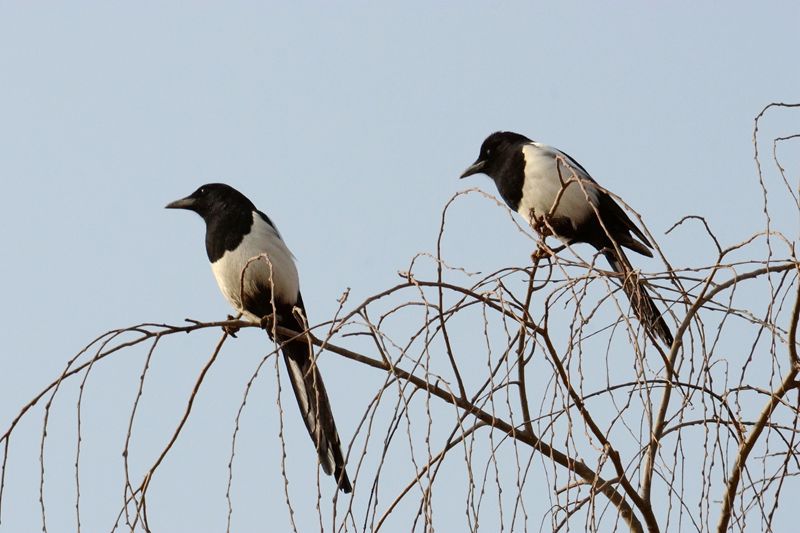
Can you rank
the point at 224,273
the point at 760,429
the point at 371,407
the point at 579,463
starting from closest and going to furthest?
the point at 371,407, the point at 760,429, the point at 579,463, the point at 224,273

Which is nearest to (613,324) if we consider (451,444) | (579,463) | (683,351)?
(683,351)

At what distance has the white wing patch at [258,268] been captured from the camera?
13.3 feet

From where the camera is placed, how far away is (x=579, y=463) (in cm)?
232

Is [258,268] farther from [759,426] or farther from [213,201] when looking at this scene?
[759,426]

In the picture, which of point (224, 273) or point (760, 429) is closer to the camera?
point (760, 429)

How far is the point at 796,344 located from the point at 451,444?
0.70m

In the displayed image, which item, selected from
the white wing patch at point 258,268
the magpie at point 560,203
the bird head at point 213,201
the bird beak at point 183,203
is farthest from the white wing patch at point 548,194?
the bird beak at point 183,203

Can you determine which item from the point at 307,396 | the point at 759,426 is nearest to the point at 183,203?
the point at 307,396

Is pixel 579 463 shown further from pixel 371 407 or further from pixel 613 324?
pixel 371 407

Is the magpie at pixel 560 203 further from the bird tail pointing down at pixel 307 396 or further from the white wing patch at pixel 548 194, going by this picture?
the bird tail pointing down at pixel 307 396

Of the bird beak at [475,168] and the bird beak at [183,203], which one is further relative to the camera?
the bird beak at [475,168]

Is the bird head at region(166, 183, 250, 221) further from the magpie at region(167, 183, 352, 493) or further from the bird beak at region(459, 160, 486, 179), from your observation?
the bird beak at region(459, 160, 486, 179)

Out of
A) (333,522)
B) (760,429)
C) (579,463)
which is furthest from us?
(579,463)

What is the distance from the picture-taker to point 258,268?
13.3 feet
